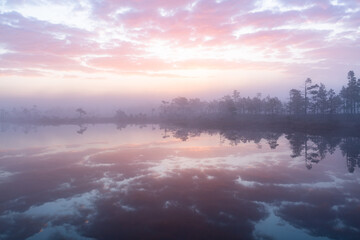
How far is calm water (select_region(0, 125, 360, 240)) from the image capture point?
10508mm

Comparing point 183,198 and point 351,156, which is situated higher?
point 351,156

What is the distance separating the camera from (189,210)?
12.5 metres

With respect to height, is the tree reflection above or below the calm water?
above

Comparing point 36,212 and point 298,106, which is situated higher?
point 298,106

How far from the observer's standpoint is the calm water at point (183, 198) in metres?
10.5

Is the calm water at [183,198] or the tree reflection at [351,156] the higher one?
the tree reflection at [351,156]

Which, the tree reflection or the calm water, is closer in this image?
the calm water

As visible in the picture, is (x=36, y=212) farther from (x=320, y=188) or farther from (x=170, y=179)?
(x=320, y=188)

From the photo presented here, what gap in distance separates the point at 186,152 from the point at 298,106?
58.2 meters

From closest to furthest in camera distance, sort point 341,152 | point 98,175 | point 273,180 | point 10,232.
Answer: point 10,232, point 273,180, point 98,175, point 341,152

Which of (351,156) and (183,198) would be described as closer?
(183,198)

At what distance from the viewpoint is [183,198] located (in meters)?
14.3

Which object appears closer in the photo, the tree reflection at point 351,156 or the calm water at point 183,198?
the calm water at point 183,198

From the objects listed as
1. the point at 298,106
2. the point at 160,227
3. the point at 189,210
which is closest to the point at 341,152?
the point at 189,210
